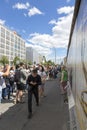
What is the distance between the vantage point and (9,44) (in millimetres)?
173125

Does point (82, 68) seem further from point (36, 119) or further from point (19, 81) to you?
point (19, 81)

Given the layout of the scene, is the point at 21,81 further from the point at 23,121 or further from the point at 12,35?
the point at 12,35

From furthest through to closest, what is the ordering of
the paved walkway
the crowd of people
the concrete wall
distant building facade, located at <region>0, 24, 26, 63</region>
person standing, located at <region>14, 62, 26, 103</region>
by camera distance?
distant building facade, located at <region>0, 24, 26, 63</region>, person standing, located at <region>14, 62, 26, 103</region>, the crowd of people, the paved walkway, the concrete wall

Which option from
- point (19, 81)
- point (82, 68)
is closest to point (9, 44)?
point (19, 81)

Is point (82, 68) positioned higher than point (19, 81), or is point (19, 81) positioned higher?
point (82, 68)

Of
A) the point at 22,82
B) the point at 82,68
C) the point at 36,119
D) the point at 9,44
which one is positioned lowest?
the point at 36,119

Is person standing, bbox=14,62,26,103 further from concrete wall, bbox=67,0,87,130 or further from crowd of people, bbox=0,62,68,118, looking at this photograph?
concrete wall, bbox=67,0,87,130

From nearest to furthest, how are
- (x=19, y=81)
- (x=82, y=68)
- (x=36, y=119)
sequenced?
(x=82, y=68)
(x=36, y=119)
(x=19, y=81)

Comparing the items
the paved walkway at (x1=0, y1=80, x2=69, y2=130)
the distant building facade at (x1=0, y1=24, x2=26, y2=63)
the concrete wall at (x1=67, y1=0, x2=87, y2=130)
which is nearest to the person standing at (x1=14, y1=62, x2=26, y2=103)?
the paved walkway at (x1=0, y1=80, x2=69, y2=130)

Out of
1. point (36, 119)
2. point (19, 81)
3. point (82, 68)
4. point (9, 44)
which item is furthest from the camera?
point (9, 44)

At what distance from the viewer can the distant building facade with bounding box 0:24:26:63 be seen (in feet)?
513

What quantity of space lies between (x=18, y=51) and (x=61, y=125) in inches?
7195

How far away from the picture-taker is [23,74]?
46.7ft

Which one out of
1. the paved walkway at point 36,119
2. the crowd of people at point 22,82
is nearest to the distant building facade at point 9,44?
the crowd of people at point 22,82
